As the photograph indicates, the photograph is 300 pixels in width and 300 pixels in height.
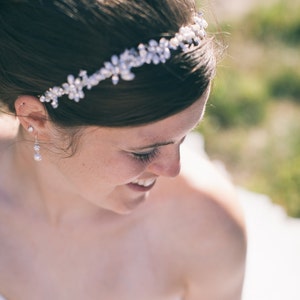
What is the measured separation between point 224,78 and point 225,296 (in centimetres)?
213

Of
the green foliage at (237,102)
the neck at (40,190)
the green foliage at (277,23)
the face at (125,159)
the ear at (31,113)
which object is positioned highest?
the green foliage at (277,23)

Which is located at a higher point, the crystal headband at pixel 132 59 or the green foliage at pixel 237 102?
the green foliage at pixel 237 102

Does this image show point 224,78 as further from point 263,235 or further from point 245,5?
point 263,235

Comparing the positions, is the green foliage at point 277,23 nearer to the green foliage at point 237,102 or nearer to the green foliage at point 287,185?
the green foliage at point 237,102

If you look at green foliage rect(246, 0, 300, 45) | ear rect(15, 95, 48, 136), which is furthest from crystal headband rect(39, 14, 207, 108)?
green foliage rect(246, 0, 300, 45)

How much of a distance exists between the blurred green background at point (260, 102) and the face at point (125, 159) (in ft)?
5.76

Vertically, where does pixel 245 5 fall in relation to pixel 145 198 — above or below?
above

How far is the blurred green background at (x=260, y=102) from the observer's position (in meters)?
4.23

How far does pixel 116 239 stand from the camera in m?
2.68

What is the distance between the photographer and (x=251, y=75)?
477cm

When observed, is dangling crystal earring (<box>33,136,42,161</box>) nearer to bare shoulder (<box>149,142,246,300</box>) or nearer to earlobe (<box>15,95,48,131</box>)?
earlobe (<box>15,95,48,131</box>)

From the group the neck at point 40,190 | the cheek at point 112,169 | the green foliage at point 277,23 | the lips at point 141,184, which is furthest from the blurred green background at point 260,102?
the cheek at point 112,169

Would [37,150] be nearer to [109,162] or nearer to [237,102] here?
[109,162]

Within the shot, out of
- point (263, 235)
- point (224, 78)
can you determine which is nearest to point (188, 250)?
point (263, 235)
